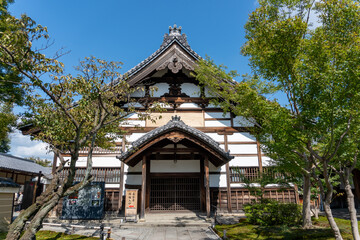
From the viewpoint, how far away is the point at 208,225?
34.3ft

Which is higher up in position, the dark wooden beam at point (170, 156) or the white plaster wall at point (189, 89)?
the white plaster wall at point (189, 89)

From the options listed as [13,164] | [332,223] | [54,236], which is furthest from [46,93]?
[13,164]

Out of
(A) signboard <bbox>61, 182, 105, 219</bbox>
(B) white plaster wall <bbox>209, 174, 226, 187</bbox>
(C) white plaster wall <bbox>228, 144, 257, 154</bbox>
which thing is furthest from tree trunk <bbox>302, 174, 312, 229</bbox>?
(A) signboard <bbox>61, 182, 105, 219</bbox>

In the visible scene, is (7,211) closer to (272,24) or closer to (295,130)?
(295,130)

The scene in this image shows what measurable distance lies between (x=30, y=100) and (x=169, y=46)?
9.87m

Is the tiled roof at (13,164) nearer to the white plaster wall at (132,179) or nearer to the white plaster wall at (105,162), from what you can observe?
the white plaster wall at (105,162)

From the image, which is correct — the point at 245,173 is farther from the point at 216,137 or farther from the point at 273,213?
the point at 273,213

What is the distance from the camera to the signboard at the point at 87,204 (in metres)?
11.8

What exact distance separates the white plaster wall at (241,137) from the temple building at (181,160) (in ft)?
0.09

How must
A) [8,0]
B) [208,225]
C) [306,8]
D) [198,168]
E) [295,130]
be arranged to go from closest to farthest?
[295,130] → [306,8] → [8,0] → [208,225] → [198,168]

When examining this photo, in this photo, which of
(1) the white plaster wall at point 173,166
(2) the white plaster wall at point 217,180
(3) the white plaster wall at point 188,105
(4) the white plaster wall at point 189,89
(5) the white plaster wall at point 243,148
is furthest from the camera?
(4) the white plaster wall at point 189,89

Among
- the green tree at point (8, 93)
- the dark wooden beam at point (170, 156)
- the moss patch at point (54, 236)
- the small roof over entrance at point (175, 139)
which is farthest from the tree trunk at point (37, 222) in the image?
the dark wooden beam at point (170, 156)

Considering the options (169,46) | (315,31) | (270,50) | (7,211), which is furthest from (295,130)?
(7,211)

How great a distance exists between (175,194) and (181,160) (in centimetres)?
222
